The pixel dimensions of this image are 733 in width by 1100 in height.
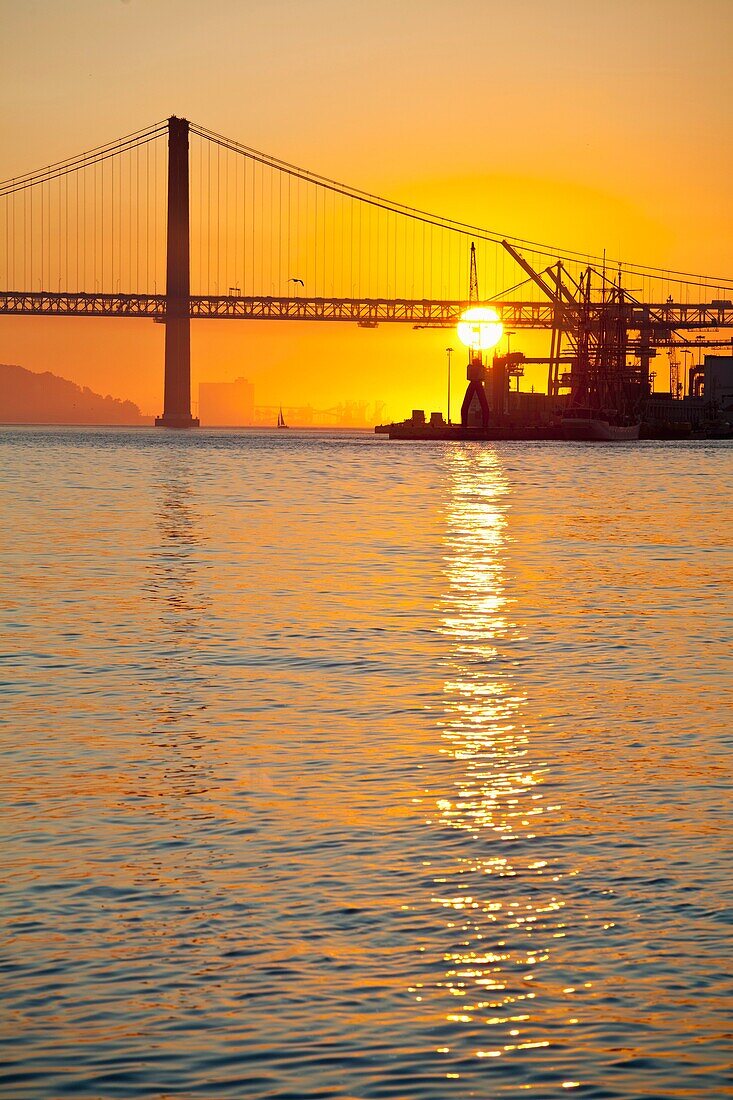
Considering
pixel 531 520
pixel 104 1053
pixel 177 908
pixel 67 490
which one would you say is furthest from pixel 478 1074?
pixel 67 490

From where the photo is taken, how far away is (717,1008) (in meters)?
7.58

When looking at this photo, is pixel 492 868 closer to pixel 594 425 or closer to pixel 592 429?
pixel 594 425

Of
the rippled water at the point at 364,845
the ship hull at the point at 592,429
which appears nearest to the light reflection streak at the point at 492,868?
the rippled water at the point at 364,845

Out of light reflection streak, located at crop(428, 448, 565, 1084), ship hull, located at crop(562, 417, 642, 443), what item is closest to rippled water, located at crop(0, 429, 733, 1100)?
light reflection streak, located at crop(428, 448, 565, 1084)

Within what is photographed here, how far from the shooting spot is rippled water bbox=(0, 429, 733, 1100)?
23.4ft

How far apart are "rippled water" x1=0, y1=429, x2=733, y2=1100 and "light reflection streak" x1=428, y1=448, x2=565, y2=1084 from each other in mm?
25

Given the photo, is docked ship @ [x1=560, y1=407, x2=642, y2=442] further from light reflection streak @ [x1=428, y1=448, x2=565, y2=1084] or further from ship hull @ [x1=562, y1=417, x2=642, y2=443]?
light reflection streak @ [x1=428, y1=448, x2=565, y2=1084]

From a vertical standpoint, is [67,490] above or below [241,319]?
below

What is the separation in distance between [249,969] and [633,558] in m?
28.1

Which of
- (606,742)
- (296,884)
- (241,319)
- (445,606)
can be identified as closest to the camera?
(296,884)

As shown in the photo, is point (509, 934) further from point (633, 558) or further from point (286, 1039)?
point (633, 558)

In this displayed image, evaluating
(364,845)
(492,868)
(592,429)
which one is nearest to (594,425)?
(592,429)

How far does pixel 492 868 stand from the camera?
388 inches

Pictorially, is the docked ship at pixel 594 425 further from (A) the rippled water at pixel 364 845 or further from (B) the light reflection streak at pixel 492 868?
(B) the light reflection streak at pixel 492 868
